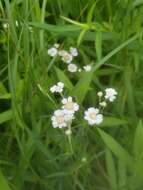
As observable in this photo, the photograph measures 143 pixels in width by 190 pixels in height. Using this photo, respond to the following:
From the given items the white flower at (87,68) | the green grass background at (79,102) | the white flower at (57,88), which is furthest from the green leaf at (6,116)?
the white flower at (87,68)

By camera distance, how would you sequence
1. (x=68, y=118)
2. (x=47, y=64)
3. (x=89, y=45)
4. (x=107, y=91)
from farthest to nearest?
(x=89, y=45) → (x=47, y=64) → (x=107, y=91) → (x=68, y=118)

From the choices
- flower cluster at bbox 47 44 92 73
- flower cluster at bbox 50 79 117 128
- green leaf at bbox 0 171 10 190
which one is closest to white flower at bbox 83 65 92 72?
flower cluster at bbox 47 44 92 73

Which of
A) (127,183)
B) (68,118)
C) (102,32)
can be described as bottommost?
(127,183)

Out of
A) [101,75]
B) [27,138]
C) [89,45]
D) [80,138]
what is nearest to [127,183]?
[80,138]

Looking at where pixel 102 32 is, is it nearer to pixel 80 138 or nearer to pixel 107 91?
pixel 107 91

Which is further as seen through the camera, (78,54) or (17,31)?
(78,54)

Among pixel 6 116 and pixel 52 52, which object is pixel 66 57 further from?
pixel 6 116

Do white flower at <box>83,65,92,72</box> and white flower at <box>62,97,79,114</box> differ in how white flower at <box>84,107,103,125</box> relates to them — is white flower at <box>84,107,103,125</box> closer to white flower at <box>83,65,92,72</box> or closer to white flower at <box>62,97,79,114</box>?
white flower at <box>62,97,79,114</box>
